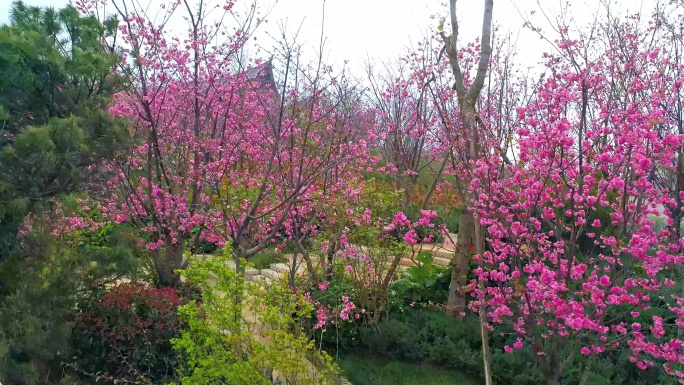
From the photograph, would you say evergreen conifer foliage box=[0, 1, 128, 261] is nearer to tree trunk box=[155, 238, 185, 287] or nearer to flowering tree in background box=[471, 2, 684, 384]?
tree trunk box=[155, 238, 185, 287]

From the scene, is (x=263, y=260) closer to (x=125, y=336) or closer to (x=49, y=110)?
(x=125, y=336)

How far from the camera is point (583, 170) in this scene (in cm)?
388

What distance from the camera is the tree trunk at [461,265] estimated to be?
6.20m

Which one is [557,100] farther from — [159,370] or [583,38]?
[159,370]

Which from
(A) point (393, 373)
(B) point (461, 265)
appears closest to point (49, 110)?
(A) point (393, 373)

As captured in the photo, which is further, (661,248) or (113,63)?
(113,63)

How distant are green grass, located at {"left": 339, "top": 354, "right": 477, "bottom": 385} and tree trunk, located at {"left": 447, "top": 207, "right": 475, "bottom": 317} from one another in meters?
0.84

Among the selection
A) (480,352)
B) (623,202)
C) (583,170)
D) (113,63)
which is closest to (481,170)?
(583,170)

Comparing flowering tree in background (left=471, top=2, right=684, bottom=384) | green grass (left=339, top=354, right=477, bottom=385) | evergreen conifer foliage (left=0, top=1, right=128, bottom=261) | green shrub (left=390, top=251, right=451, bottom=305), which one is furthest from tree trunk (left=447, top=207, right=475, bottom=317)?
evergreen conifer foliage (left=0, top=1, right=128, bottom=261)

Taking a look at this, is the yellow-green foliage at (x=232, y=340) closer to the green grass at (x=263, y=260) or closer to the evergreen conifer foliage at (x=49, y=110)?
the evergreen conifer foliage at (x=49, y=110)

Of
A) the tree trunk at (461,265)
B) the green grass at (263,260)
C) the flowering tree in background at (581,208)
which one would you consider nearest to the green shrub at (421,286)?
the tree trunk at (461,265)

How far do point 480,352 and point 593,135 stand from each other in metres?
2.82

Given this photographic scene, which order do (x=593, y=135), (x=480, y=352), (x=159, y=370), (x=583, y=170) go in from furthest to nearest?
(x=480, y=352) < (x=159, y=370) < (x=583, y=170) < (x=593, y=135)

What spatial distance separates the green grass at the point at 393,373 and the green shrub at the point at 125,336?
1650 millimetres
